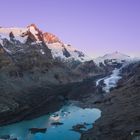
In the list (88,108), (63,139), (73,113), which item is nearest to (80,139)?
(63,139)

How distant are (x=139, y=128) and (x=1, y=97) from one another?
66562mm

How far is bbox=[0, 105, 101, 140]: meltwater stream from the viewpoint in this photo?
272ft

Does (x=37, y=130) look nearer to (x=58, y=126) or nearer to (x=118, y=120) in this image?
(x=58, y=126)

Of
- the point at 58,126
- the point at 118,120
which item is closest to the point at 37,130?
the point at 58,126

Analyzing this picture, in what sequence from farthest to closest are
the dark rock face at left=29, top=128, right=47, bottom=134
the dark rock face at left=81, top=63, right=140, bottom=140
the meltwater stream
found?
the dark rock face at left=29, top=128, right=47, bottom=134
the meltwater stream
the dark rock face at left=81, top=63, right=140, bottom=140

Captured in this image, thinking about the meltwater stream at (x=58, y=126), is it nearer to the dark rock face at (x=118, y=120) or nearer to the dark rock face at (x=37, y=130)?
the dark rock face at (x=37, y=130)

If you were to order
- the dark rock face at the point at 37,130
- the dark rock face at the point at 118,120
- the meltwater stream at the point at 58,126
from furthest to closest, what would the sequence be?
1. the dark rock face at the point at 37,130
2. the meltwater stream at the point at 58,126
3. the dark rock face at the point at 118,120

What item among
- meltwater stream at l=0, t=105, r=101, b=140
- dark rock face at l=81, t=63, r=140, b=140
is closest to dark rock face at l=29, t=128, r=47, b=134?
meltwater stream at l=0, t=105, r=101, b=140

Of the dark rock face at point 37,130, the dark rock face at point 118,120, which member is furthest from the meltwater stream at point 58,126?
the dark rock face at point 118,120

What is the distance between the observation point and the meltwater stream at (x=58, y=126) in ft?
272

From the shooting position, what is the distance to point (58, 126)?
310ft

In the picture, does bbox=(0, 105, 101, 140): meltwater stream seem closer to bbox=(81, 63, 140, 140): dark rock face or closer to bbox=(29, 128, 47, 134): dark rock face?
bbox=(29, 128, 47, 134): dark rock face

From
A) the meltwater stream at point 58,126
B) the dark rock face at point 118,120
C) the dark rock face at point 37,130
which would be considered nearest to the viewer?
the dark rock face at point 118,120

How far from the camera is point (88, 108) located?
12400cm
